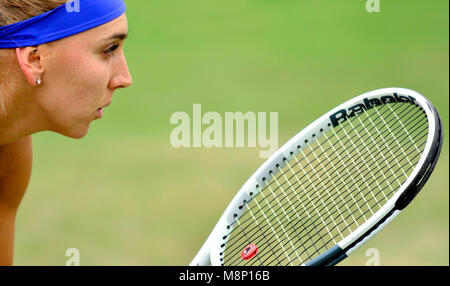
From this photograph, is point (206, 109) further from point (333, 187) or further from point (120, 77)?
point (120, 77)

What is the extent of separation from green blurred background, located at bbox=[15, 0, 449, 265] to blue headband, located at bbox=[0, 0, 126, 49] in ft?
7.18

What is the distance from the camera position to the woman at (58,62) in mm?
3045

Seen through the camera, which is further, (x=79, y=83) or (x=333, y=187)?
(x=333, y=187)

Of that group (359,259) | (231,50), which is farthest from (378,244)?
(231,50)

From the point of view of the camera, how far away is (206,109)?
709 centimetres

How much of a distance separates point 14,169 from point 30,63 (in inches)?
25.1

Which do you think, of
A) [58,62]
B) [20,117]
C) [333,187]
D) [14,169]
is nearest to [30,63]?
[58,62]

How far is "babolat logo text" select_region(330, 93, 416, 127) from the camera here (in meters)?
3.21

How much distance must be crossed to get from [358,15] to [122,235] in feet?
16.8

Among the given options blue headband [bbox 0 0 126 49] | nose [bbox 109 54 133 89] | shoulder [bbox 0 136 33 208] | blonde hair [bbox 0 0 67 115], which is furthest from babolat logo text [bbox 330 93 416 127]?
shoulder [bbox 0 136 33 208]

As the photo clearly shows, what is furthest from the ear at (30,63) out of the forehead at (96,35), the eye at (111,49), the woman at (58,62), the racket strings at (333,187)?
the racket strings at (333,187)

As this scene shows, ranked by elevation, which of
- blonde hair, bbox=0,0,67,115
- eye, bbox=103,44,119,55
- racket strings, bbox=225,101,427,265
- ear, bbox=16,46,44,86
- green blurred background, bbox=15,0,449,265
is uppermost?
green blurred background, bbox=15,0,449,265

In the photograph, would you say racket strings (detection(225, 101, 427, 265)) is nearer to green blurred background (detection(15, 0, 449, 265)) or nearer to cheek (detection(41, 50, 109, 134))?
cheek (detection(41, 50, 109, 134))

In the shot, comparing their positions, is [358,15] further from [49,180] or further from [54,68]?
[54,68]
